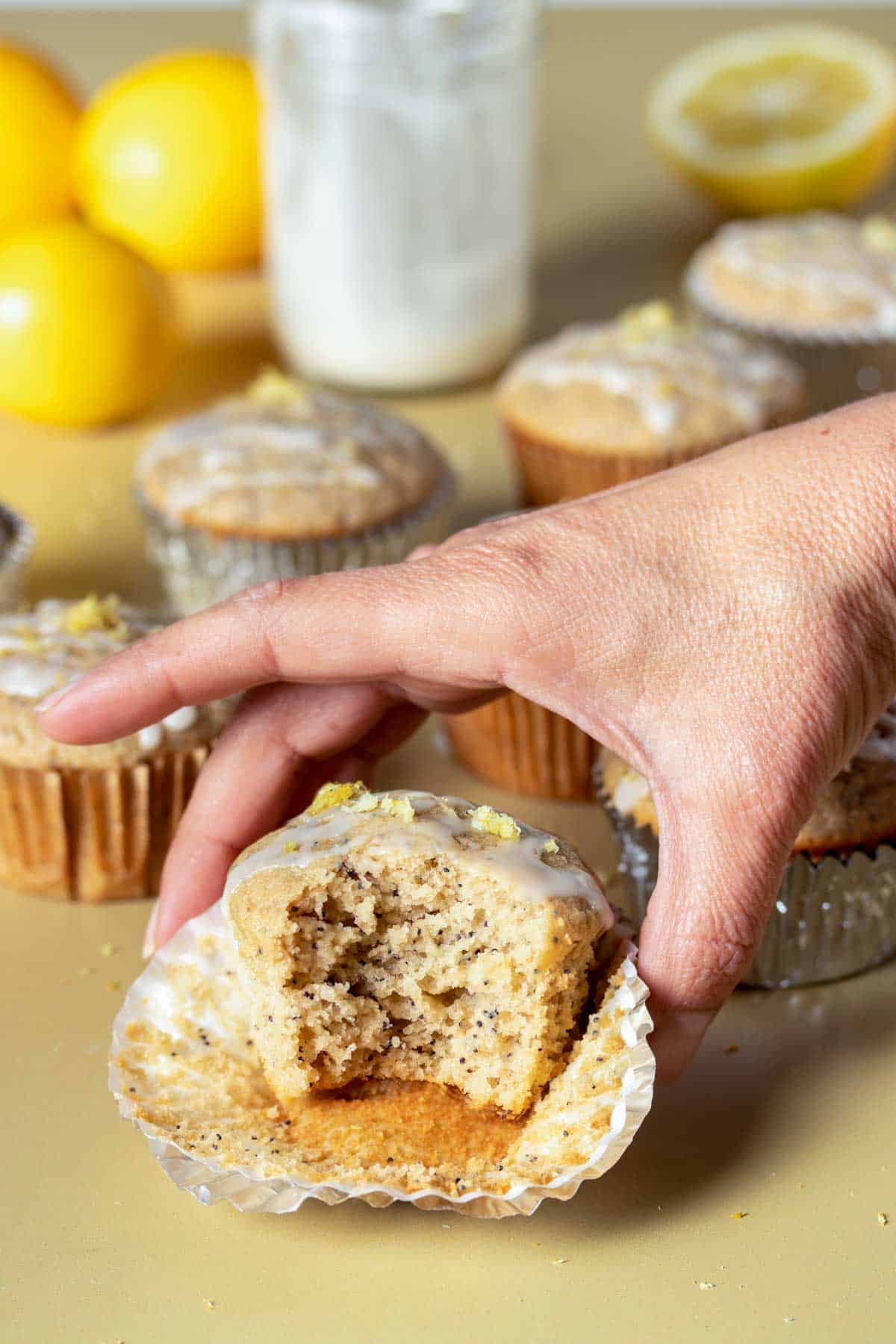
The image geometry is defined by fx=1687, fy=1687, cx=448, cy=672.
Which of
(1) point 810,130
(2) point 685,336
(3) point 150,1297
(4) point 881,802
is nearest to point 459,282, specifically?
(2) point 685,336

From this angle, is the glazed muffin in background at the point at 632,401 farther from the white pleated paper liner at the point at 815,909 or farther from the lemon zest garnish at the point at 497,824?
the lemon zest garnish at the point at 497,824

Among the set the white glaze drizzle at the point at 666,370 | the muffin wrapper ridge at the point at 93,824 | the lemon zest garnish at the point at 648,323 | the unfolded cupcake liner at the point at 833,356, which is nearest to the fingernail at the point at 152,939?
the muffin wrapper ridge at the point at 93,824

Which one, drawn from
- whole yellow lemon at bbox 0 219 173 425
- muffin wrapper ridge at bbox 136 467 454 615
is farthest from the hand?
whole yellow lemon at bbox 0 219 173 425

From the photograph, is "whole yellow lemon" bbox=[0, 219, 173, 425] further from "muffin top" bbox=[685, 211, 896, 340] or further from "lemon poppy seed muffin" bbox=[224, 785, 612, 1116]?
"lemon poppy seed muffin" bbox=[224, 785, 612, 1116]

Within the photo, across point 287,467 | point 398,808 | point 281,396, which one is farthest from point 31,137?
point 398,808

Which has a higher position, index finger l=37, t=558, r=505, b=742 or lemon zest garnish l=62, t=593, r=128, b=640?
index finger l=37, t=558, r=505, b=742

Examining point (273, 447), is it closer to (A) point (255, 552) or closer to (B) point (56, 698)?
(A) point (255, 552)
